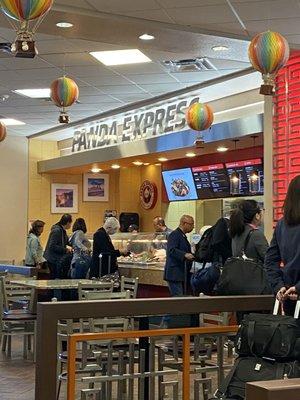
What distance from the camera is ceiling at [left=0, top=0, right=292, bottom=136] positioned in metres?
6.68

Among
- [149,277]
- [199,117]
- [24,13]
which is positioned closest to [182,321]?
[24,13]

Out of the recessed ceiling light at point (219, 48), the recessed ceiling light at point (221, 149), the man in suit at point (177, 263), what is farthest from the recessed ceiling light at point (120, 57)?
the recessed ceiling light at point (221, 149)

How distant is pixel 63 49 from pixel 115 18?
6.11ft

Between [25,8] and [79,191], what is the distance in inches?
445

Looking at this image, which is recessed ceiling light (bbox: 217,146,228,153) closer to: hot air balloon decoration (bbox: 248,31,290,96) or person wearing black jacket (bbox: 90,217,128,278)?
person wearing black jacket (bbox: 90,217,128,278)

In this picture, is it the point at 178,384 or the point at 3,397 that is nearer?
the point at 178,384

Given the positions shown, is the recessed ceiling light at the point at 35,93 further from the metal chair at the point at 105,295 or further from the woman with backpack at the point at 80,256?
the metal chair at the point at 105,295

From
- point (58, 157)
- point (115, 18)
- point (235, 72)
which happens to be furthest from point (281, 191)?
point (58, 157)

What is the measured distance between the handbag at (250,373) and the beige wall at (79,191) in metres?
11.1

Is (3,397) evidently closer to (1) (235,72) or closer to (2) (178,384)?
(2) (178,384)

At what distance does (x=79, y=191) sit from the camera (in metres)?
16.3

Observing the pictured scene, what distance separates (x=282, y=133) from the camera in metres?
8.30

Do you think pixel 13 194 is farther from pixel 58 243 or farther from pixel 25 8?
pixel 25 8

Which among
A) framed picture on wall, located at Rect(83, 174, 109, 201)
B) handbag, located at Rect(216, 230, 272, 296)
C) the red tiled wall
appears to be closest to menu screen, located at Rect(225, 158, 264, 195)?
the red tiled wall
